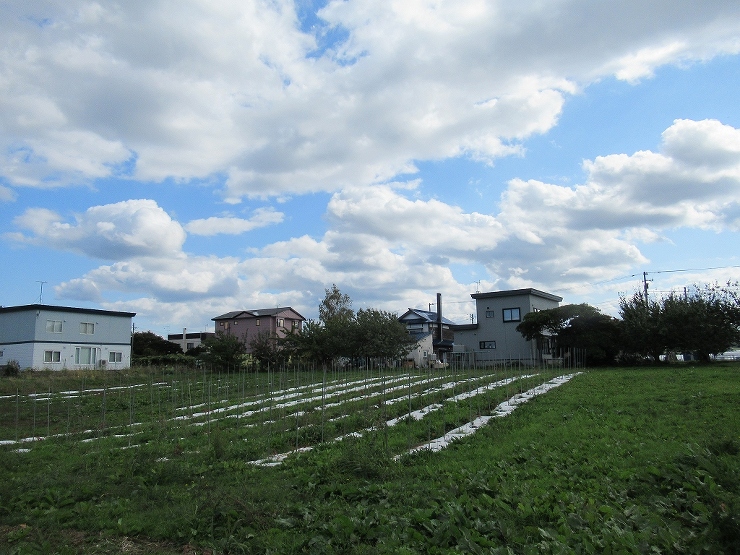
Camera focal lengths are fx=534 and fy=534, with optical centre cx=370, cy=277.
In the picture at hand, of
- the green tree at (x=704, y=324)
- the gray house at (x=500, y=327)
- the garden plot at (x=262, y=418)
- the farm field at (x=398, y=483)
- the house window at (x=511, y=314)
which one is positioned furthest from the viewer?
the house window at (x=511, y=314)

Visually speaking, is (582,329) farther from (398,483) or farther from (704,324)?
(398,483)

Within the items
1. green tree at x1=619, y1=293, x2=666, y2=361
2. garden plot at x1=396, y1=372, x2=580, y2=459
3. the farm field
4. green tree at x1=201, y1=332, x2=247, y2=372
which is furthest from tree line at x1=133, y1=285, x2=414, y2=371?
the farm field

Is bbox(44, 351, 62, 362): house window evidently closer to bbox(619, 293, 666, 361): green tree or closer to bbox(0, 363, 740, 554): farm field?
bbox(0, 363, 740, 554): farm field

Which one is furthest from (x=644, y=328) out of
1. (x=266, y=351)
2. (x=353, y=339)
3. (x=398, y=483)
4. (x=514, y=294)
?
(x=398, y=483)

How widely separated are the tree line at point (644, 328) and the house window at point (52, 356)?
27.5 metres

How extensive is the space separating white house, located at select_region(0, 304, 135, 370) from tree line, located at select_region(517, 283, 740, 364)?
84.9ft

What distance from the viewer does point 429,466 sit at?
6.49 meters

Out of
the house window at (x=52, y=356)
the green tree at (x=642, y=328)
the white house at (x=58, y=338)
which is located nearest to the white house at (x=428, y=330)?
the green tree at (x=642, y=328)

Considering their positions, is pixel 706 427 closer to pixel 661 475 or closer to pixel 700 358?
pixel 661 475

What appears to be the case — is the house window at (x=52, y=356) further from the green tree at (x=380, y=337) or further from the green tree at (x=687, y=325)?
the green tree at (x=687, y=325)

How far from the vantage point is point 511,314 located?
118 feet

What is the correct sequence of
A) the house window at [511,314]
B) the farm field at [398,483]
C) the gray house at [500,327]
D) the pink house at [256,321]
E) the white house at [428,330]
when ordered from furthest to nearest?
1. the pink house at [256,321]
2. the white house at [428,330]
3. the house window at [511,314]
4. the gray house at [500,327]
5. the farm field at [398,483]

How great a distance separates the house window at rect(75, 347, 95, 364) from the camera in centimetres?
3200

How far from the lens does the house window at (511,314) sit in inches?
1403
